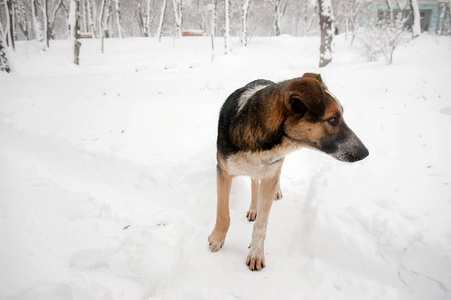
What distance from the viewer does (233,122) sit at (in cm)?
254

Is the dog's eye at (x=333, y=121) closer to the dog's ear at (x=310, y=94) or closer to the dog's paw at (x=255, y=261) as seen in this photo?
the dog's ear at (x=310, y=94)

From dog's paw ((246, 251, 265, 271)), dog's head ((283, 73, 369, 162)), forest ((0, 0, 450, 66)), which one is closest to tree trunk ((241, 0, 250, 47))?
forest ((0, 0, 450, 66))

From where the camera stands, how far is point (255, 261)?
2.71 metres

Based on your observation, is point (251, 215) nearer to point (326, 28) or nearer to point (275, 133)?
point (275, 133)

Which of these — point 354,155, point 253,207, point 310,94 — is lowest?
point 253,207

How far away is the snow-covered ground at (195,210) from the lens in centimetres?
222

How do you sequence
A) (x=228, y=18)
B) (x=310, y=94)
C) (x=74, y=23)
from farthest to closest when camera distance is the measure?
1. (x=228, y=18)
2. (x=74, y=23)
3. (x=310, y=94)

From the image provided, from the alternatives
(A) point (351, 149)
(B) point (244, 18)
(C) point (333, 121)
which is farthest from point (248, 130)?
(B) point (244, 18)

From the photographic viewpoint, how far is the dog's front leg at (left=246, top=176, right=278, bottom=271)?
2.68 meters

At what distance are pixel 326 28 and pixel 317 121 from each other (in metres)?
14.1

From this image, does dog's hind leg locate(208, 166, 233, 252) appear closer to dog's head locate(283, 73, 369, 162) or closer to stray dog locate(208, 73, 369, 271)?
stray dog locate(208, 73, 369, 271)

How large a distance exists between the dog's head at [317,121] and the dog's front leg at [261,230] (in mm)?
640

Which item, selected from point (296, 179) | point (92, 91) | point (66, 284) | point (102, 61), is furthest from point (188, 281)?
point (102, 61)

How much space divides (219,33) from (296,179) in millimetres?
49692
